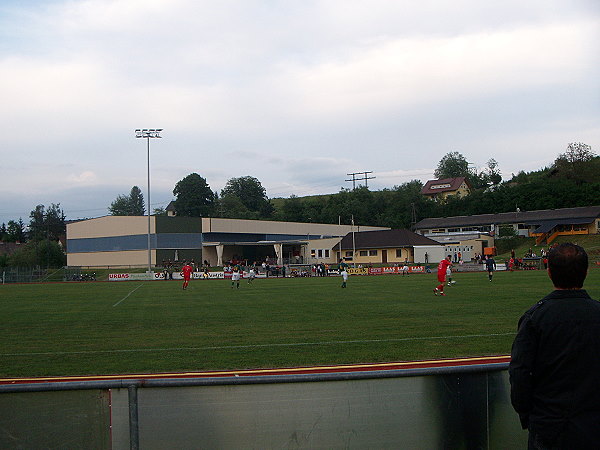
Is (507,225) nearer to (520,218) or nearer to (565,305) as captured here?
(520,218)

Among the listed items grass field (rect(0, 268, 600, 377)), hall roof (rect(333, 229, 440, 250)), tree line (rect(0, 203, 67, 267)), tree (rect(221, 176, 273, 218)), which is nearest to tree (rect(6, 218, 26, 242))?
tree line (rect(0, 203, 67, 267))

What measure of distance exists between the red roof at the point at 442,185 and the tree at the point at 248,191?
139ft

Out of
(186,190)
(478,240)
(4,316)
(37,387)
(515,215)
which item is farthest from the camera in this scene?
(186,190)

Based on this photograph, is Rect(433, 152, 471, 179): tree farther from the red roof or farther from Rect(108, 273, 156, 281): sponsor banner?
Rect(108, 273, 156, 281): sponsor banner

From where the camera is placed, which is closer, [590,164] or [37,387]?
[37,387]

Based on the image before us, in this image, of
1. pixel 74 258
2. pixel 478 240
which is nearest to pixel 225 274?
pixel 74 258

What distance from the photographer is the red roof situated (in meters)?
140

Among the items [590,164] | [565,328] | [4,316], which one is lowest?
[4,316]

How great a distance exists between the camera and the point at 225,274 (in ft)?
212

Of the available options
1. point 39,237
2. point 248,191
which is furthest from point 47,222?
point 248,191

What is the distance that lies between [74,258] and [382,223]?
57.7 m

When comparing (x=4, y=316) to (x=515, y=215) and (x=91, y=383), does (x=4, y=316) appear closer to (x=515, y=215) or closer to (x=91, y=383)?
(x=91, y=383)

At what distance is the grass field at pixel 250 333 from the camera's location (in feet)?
42.1

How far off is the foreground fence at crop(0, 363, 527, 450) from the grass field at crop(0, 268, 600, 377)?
7.05 m
